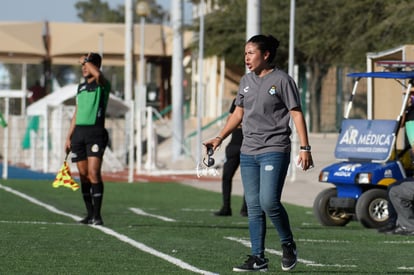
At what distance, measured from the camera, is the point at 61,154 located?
37031 millimetres

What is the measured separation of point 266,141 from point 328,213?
6976 millimetres

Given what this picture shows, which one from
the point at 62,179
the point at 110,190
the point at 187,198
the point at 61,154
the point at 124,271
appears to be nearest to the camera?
the point at 124,271

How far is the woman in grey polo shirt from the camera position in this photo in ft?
36.5

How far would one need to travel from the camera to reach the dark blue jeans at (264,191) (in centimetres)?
1112

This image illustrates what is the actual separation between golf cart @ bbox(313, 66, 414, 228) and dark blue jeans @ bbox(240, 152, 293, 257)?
6.10m

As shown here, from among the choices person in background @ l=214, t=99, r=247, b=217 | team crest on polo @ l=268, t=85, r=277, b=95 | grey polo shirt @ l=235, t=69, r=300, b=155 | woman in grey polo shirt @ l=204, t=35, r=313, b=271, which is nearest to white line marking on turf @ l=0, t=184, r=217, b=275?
woman in grey polo shirt @ l=204, t=35, r=313, b=271

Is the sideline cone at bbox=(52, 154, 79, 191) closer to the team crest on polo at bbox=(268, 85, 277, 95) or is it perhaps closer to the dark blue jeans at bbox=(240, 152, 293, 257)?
the dark blue jeans at bbox=(240, 152, 293, 257)

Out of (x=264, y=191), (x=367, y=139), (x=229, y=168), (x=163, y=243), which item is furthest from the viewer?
(x=229, y=168)

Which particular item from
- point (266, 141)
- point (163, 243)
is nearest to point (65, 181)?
point (163, 243)

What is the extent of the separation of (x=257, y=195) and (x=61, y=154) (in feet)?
85.6

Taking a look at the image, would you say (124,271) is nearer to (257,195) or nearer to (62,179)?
(257,195)

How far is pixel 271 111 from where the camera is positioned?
11.2 m

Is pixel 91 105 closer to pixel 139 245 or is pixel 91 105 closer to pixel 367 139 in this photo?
pixel 139 245

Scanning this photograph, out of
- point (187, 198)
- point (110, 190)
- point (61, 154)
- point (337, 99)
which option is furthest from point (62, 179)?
point (337, 99)
